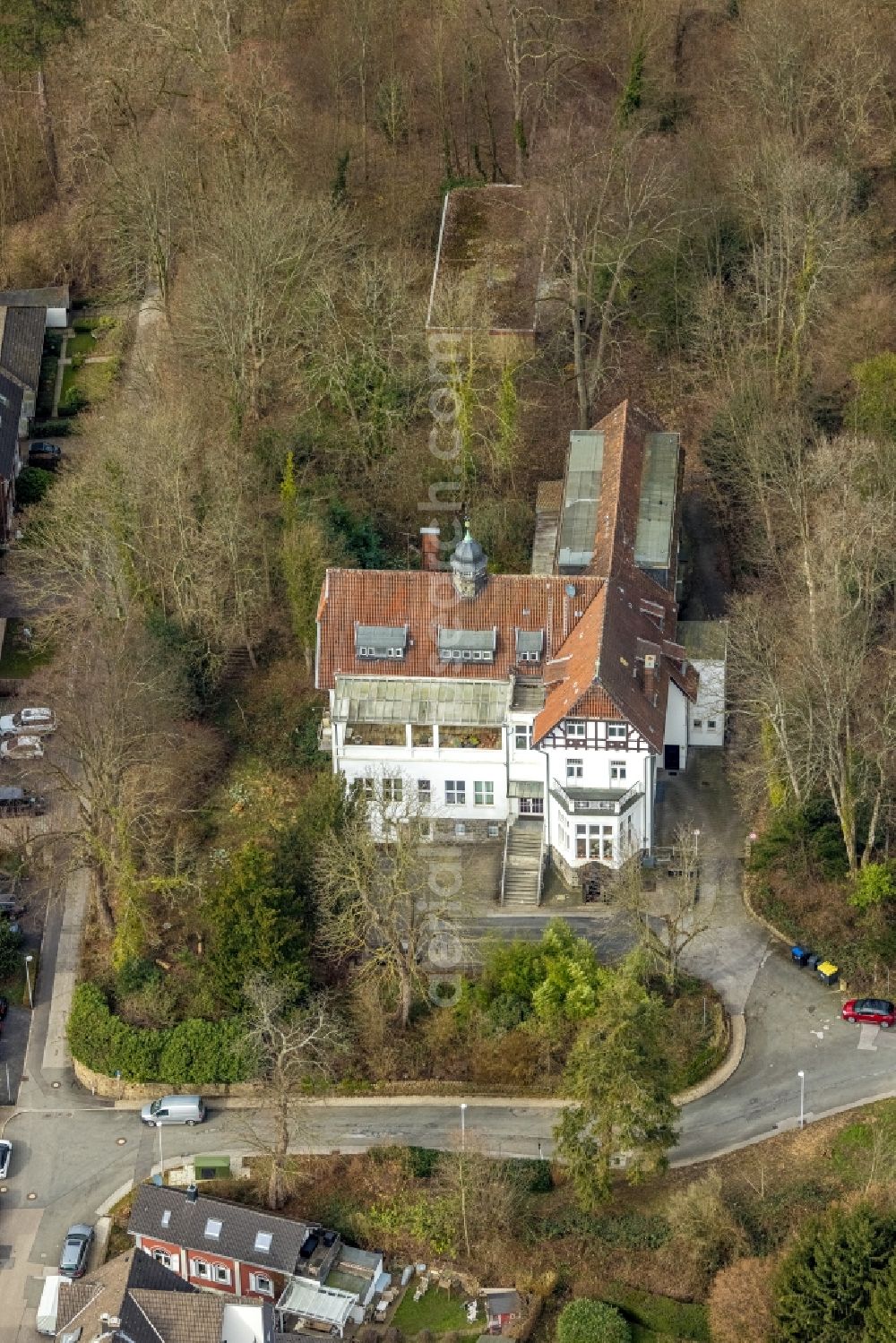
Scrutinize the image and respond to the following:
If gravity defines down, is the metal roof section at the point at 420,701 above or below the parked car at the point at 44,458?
below

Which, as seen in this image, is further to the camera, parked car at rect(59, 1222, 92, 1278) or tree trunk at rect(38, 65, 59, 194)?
tree trunk at rect(38, 65, 59, 194)

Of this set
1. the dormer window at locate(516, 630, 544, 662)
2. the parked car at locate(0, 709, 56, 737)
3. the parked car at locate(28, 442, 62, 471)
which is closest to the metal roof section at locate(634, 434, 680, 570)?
the dormer window at locate(516, 630, 544, 662)

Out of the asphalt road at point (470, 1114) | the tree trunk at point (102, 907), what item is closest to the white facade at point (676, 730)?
the asphalt road at point (470, 1114)

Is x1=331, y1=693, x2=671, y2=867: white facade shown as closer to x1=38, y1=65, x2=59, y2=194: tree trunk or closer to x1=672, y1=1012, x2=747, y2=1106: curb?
x1=672, y1=1012, x2=747, y2=1106: curb

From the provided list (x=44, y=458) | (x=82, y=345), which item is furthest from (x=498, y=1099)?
(x=82, y=345)

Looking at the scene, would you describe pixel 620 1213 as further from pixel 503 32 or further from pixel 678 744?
pixel 503 32

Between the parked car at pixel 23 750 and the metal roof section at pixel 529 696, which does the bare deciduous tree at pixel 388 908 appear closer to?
the metal roof section at pixel 529 696
